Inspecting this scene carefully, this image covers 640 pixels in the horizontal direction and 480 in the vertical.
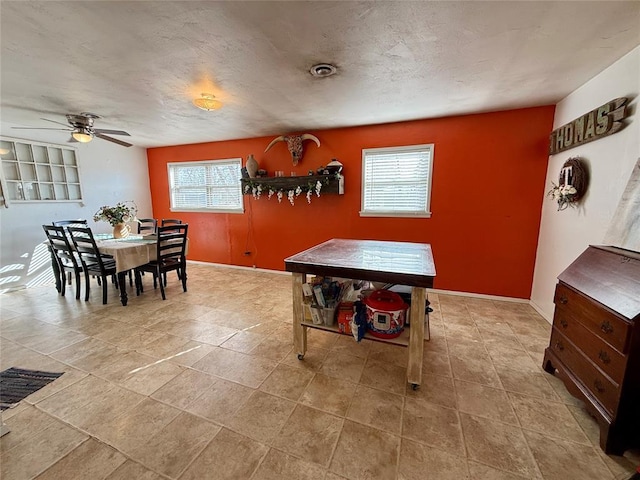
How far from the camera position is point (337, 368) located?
1981 mm

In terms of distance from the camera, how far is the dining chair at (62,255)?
3.13 metres

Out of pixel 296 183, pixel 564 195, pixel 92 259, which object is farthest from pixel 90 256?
pixel 564 195

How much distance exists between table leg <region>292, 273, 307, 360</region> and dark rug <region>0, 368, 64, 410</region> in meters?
1.79

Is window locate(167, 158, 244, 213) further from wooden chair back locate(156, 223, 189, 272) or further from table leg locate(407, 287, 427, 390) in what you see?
table leg locate(407, 287, 427, 390)

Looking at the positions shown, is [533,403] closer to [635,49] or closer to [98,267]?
[635,49]

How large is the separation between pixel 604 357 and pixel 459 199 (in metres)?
2.26

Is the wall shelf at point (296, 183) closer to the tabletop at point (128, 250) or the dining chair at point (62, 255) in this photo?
the tabletop at point (128, 250)

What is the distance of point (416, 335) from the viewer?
5.55 feet

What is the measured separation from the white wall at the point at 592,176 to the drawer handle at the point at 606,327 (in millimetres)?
1068

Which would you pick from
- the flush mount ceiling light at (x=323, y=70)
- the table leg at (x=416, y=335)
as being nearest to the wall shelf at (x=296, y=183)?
the flush mount ceiling light at (x=323, y=70)

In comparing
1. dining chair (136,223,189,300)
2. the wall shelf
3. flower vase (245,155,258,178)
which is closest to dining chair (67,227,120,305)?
dining chair (136,223,189,300)

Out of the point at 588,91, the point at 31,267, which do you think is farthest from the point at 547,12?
the point at 31,267

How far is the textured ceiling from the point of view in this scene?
4.63 ft

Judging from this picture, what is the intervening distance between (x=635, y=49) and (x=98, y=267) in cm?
540
